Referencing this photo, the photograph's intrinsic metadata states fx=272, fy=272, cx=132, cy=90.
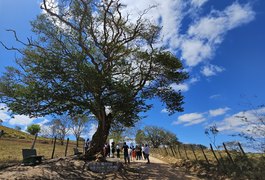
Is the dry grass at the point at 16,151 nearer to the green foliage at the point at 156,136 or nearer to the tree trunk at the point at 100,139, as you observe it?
the tree trunk at the point at 100,139

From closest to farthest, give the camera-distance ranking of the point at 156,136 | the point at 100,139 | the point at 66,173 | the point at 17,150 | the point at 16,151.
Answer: the point at 66,173
the point at 100,139
the point at 16,151
the point at 17,150
the point at 156,136

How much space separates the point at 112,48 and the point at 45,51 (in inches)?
210

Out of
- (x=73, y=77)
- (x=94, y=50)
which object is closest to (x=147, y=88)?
(x=94, y=50)

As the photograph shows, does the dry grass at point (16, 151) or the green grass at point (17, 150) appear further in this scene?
the green grass at point (17, 150)

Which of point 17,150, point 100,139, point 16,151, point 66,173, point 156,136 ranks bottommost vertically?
point 66,173

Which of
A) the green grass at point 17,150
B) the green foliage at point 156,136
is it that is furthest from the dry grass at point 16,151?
the green foliage at point 156,136

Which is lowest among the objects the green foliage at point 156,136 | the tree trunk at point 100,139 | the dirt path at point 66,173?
the dirt path at point 66,173

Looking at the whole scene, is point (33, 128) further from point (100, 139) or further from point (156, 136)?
point (100, 139)

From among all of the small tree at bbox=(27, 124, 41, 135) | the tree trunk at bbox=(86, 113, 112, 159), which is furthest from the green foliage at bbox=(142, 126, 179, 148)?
the tree trunk at bbox=(86, 113, 112, 159)

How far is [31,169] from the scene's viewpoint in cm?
1612

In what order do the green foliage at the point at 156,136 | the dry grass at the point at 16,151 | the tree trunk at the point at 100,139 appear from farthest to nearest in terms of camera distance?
1. the green foliage at the point at 156,136
2. the dry grass at the point at 16,151
3. the tree trunk at the point at 100,139

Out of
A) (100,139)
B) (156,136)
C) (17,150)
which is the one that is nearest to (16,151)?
(17,150)

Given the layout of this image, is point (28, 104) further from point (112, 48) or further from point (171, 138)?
point (171, 138)

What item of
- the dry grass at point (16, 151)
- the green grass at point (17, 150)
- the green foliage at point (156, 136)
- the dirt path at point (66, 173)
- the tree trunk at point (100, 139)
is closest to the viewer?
the dirt path at point (66, 173)
